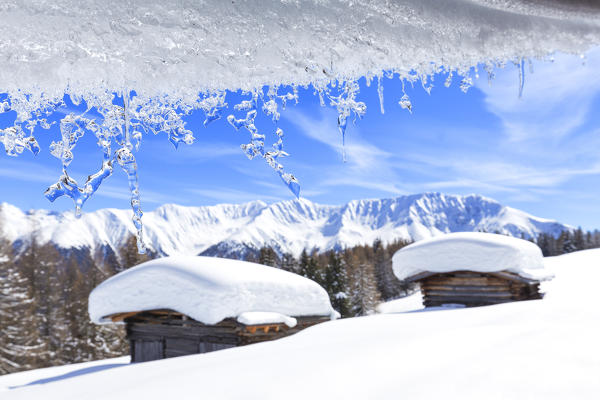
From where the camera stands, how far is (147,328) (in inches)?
428

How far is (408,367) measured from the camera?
348 centimetres

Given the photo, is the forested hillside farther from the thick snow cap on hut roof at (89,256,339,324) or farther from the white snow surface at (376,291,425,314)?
the thick snow cap on hut roof at (89,256,339,324)

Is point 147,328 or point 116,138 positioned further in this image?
point 147,328

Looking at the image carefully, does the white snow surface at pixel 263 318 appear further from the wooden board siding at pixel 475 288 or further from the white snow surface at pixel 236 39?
the white snow surface at pixel 236 39

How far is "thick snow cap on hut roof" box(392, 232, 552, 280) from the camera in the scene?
11.9m

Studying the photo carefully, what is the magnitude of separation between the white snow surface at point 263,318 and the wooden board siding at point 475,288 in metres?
5.70

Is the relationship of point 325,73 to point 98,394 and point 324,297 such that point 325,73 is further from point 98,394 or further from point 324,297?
point 324,297

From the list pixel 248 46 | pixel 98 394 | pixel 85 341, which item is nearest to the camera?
pixel 248 46

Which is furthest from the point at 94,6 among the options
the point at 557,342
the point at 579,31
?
the point at 557,342

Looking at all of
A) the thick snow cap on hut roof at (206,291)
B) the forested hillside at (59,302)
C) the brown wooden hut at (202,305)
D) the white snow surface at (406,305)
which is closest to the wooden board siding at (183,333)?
the brown wooden hut at (202,305)

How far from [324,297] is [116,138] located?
1029 cm

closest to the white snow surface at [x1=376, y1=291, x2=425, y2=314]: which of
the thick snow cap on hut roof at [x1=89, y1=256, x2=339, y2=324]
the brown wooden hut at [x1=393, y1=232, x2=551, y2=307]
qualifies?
the brown wooden hut at [x1=393, y1=232, x2=551, y2=307]

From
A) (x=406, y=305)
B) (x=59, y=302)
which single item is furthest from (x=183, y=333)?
(x=406, y=305)

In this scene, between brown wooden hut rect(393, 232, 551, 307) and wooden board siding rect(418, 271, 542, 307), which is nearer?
brown wooden hut rect(393, 232, 551, 307)
